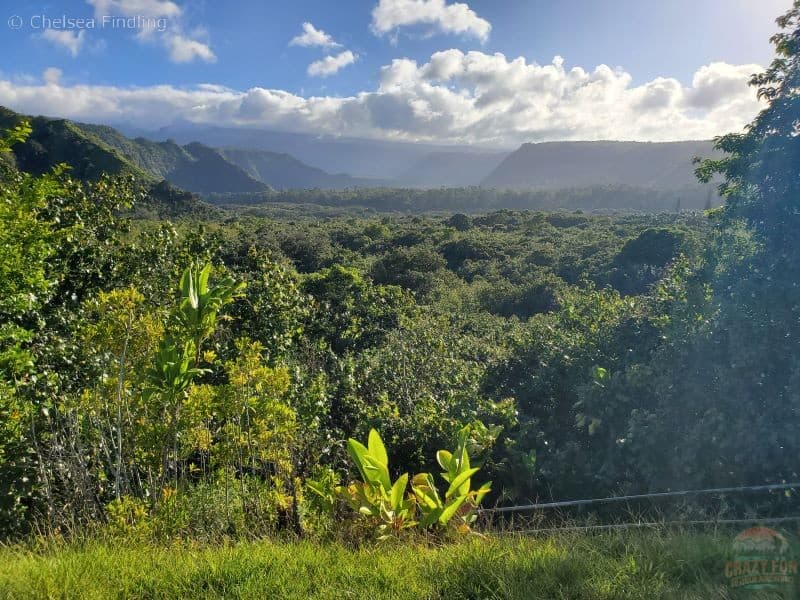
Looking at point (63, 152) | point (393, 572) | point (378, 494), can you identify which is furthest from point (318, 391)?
point (63, 152)

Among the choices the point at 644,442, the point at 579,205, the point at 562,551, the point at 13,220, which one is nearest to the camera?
the point at 562,551

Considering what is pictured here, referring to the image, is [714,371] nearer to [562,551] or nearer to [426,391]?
[562,551]

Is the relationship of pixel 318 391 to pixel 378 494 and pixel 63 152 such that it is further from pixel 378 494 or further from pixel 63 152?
pixel 63 152

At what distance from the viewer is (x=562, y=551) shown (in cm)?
286

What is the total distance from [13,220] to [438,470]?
4.45 meters

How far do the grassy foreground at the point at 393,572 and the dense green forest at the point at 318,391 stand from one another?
0.51 metres

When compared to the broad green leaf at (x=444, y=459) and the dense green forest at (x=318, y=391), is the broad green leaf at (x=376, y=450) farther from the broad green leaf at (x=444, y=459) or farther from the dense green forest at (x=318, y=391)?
the broad green leaf at (x=444, y=459)

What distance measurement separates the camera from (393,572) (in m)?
2.68

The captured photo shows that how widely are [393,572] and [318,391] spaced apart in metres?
2.40

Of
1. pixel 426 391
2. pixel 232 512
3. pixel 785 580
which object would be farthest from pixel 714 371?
pixel 232 512

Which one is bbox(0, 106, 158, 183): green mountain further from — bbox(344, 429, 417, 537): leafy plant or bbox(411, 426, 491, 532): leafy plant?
bbox(411, 426, 491, 532): leafy plant

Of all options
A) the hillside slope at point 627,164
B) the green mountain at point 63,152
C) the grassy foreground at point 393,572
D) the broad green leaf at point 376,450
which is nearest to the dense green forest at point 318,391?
the broad green leaf at point 376,450

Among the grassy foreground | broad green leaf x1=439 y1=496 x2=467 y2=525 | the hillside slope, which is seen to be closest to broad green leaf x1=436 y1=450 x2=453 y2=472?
broad green leaf x1=439 y1=496 x2=467 y2=525

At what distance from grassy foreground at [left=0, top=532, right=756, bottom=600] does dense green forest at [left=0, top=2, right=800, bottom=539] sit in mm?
509
